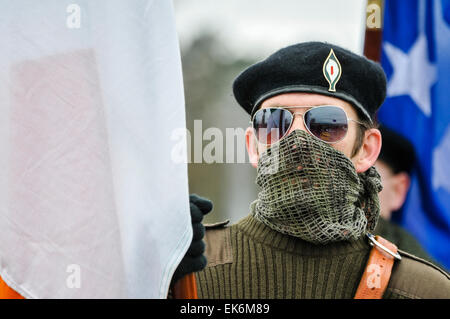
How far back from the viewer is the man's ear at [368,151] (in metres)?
2.80

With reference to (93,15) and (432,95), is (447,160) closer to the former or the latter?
(432,95)

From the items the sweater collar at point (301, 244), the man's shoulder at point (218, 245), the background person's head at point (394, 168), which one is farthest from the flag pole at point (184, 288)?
the background person's head at point (394, 168)

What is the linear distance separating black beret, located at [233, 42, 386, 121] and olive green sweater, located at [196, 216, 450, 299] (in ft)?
2.09

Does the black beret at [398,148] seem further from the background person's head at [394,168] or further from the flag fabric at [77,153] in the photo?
the flag fabric at [77,153]

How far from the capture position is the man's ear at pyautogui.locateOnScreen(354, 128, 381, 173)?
2799mm

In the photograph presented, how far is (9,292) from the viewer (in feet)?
5.61

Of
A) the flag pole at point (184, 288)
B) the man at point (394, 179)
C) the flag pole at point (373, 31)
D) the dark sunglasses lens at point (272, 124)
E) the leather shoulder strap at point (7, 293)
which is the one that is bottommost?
the man at point (394, 179)

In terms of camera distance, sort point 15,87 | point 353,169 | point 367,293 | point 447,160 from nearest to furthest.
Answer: point 15,87 → point 367,293 → point 353,169 → point 447,160

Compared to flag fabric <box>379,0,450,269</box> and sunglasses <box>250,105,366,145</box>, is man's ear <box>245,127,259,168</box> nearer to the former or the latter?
sunglasses <box>250,105,366,145</box>

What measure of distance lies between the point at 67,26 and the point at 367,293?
1.58m

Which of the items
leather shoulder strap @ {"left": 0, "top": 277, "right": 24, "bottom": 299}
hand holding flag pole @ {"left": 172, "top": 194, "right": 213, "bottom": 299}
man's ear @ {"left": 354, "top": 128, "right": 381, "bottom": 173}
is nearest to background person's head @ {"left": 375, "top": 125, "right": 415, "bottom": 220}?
man's ear @ {"left": 354, "top": 128, "right": 381, "bottom": 173}

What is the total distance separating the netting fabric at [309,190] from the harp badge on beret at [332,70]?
10.5 inches

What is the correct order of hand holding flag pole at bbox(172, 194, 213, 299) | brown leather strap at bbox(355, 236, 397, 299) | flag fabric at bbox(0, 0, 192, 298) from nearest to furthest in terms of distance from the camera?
1. flag fabric at bbox(0, 0, 192, 298)
2. hand holding flag pole at bbox(172, 194, 213, 299)
3. brown leather strap at bbox(355, 236, 397, 299)
